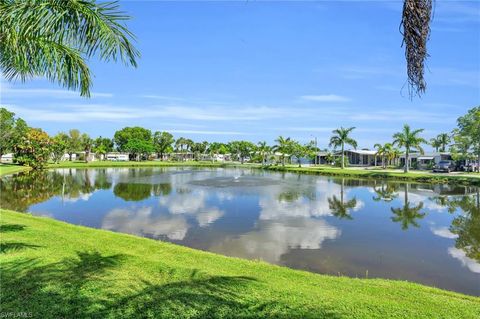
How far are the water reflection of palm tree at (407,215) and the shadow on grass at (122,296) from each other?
13.8m

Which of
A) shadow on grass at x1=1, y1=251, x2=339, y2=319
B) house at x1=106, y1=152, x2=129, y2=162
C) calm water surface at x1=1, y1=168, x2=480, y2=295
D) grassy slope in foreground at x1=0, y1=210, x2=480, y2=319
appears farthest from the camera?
house at x1=106, y1=152, x2=129, y2=162

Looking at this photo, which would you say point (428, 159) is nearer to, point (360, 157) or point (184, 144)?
point (360, 157)

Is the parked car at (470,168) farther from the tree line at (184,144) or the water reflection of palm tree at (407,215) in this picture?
the water reflection of palm tree at (407,215)

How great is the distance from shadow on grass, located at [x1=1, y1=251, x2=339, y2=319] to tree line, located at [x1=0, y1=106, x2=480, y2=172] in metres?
50.4

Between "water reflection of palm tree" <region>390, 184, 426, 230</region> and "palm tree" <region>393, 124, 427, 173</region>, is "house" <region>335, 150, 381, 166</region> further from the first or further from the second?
"water reflection of palm tree" <region>390, 184, 426, 230</region>

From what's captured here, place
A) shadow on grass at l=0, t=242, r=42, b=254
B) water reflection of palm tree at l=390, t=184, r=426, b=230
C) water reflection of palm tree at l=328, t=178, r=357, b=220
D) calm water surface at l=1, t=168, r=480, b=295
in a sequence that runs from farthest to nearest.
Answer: water reflection of palm tree at l=328, t=178, r=357, b=220 < water reflection of palm tree at l=390, t=184, r=426, b=230 < calm water surface at l=1, t=168, r=480, b=295 < shadow on grass at l=0, t=242, r=42, b=254

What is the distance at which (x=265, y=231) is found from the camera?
15.3 meters

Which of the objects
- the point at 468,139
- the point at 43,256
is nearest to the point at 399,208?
the point at 43,256

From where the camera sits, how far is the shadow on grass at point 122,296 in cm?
512

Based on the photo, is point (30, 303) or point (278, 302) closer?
point (30, 303)

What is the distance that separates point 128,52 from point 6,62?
102 inches

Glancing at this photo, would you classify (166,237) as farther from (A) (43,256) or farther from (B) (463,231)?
(B) (463,231)

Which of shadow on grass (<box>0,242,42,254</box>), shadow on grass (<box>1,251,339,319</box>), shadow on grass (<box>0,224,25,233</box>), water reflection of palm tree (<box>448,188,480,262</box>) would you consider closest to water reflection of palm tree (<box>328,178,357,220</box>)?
water reflection of palm tree (<box>448,188,480,262</box>)

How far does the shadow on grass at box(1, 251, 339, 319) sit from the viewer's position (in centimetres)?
512
